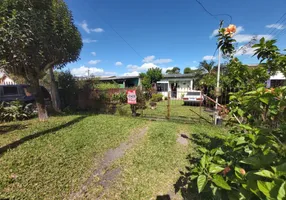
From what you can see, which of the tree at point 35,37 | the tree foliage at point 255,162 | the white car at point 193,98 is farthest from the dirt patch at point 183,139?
the white car at point 193,98

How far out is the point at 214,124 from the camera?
272 inches

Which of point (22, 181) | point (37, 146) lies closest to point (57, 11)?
point (37, 146)

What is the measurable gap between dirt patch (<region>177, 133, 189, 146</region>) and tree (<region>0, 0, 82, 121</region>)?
596 centimetres

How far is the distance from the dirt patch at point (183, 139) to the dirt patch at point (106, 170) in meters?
1.39

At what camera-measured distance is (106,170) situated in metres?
3.44

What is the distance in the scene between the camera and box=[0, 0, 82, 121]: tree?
5.33 m

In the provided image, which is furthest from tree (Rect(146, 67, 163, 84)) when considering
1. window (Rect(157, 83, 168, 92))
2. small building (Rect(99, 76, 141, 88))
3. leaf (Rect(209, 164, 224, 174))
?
leaf (Rect(209, 164, 224, 174))

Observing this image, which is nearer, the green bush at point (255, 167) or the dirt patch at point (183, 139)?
the green bush at point (255, 167)

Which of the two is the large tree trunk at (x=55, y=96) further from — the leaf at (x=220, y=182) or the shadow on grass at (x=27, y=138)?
the leaf at (x=220, y=182)

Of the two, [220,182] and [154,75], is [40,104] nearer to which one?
[220,182]

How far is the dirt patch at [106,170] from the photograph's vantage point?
286cm

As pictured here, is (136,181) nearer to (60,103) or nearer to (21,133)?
(21,133)

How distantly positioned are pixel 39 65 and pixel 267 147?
805cm

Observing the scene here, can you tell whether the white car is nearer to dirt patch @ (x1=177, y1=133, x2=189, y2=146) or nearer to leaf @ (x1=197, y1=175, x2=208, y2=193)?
dirt patch @ (x1=177, y1=133, x2=189, y2=146)
